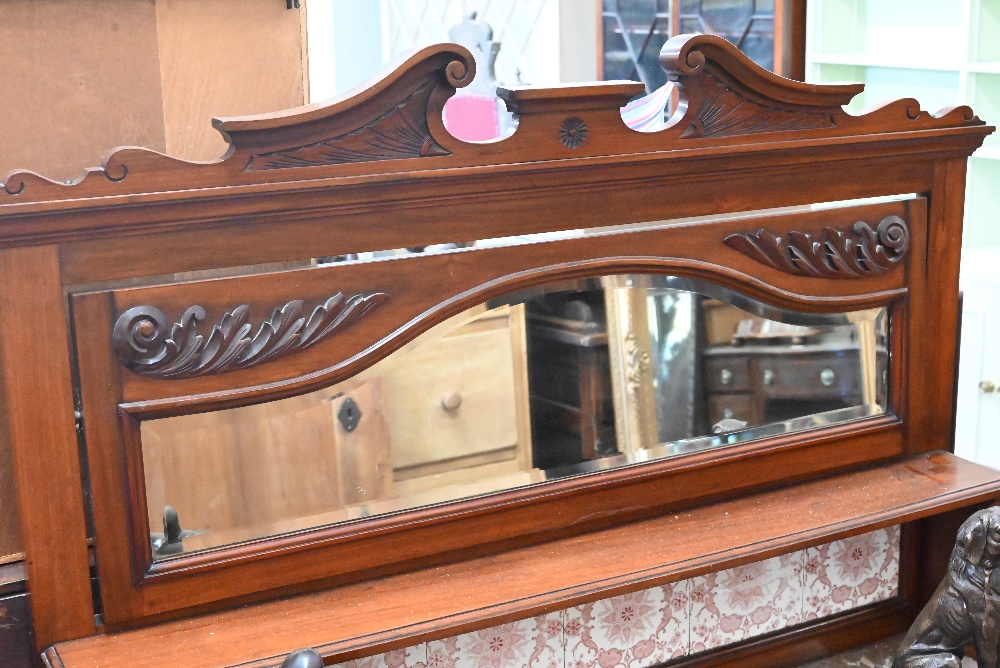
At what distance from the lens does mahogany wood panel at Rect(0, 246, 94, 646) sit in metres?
0.93

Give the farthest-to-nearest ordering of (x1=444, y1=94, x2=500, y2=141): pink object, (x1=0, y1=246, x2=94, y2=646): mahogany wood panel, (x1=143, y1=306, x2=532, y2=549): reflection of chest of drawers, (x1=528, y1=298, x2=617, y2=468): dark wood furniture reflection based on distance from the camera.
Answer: (x1=444, y1=94, x2=500, y2=141): pink object, (x1=528, y1=298, x2=617, y2=468): dark wood furniture reflection, (x1=143, y1=306, x2=532, y2=549): reflection of chest of drawers, (x1=0, y1=246, x2=94, y2=646): mahogany wood panel

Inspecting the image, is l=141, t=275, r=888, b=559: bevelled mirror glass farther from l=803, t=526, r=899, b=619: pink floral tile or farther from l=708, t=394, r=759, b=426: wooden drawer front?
l=803, t=526, r=899, b=619: pink floral tile

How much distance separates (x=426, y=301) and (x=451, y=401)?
114mm

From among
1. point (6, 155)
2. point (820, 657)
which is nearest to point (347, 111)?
point (6, 155)

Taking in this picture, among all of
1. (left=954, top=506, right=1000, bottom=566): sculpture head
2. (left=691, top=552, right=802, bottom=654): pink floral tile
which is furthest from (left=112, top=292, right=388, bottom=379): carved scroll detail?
(left=954, top=506, right=1000, bottom=566): sculpture head

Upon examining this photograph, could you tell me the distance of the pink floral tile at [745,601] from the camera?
4.26ft

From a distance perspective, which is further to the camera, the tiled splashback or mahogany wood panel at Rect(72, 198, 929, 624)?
the tiled splashback

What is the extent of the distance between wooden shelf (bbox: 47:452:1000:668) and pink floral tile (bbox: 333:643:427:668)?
0.27 ft

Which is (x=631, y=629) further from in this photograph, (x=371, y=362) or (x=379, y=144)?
(x=379, y=144)

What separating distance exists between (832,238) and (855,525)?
0.33m

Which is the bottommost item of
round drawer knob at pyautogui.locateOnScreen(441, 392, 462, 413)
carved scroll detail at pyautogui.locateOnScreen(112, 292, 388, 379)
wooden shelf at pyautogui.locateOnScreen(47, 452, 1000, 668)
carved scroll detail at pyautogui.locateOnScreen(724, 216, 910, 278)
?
wooden shelf at pyautogui.locateOnScreen(47, 452, 1000, 668)

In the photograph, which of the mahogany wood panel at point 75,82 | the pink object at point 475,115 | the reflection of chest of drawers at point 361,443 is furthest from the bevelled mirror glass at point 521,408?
the pink object at point 475,115

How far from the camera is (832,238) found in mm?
1277

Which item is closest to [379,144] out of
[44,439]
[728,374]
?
[44,439]
